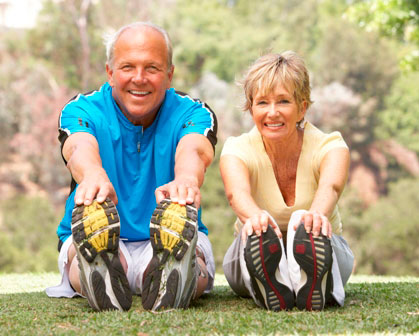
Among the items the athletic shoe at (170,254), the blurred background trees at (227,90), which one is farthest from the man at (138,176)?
the blurred background trees at (227,90)

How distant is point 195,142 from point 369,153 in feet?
72.5

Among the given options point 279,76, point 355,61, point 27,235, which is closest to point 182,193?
point 279,76

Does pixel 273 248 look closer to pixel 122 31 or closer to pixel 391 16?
pixel 122 31

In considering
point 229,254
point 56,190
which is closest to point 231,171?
point 229,254

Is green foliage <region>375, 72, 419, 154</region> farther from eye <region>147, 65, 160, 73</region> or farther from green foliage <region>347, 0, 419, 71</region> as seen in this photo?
eye <region>147, 65, 160, 73</region>

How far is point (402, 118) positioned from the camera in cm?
2445

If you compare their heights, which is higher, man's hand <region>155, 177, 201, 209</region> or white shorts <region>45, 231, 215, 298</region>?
man's hand <region>155, 177, 201, 209</region>

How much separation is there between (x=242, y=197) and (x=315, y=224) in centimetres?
43

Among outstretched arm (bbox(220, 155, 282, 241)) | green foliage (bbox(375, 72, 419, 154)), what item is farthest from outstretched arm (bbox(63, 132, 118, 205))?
green foliage (bbox(375, 72, 419, 154))

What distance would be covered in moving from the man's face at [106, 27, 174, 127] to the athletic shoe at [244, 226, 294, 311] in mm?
959

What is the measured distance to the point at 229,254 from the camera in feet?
9.86

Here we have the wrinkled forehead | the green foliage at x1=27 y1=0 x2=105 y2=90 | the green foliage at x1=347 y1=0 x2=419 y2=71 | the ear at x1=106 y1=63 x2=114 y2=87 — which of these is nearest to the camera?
the wrinkled forehead

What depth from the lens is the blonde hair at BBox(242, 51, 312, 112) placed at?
2850 millimetres

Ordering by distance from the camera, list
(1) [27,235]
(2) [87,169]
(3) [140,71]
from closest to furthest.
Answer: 1. (2) [87,169]
2. (3) [140,71]
3. (1) [27,235]
